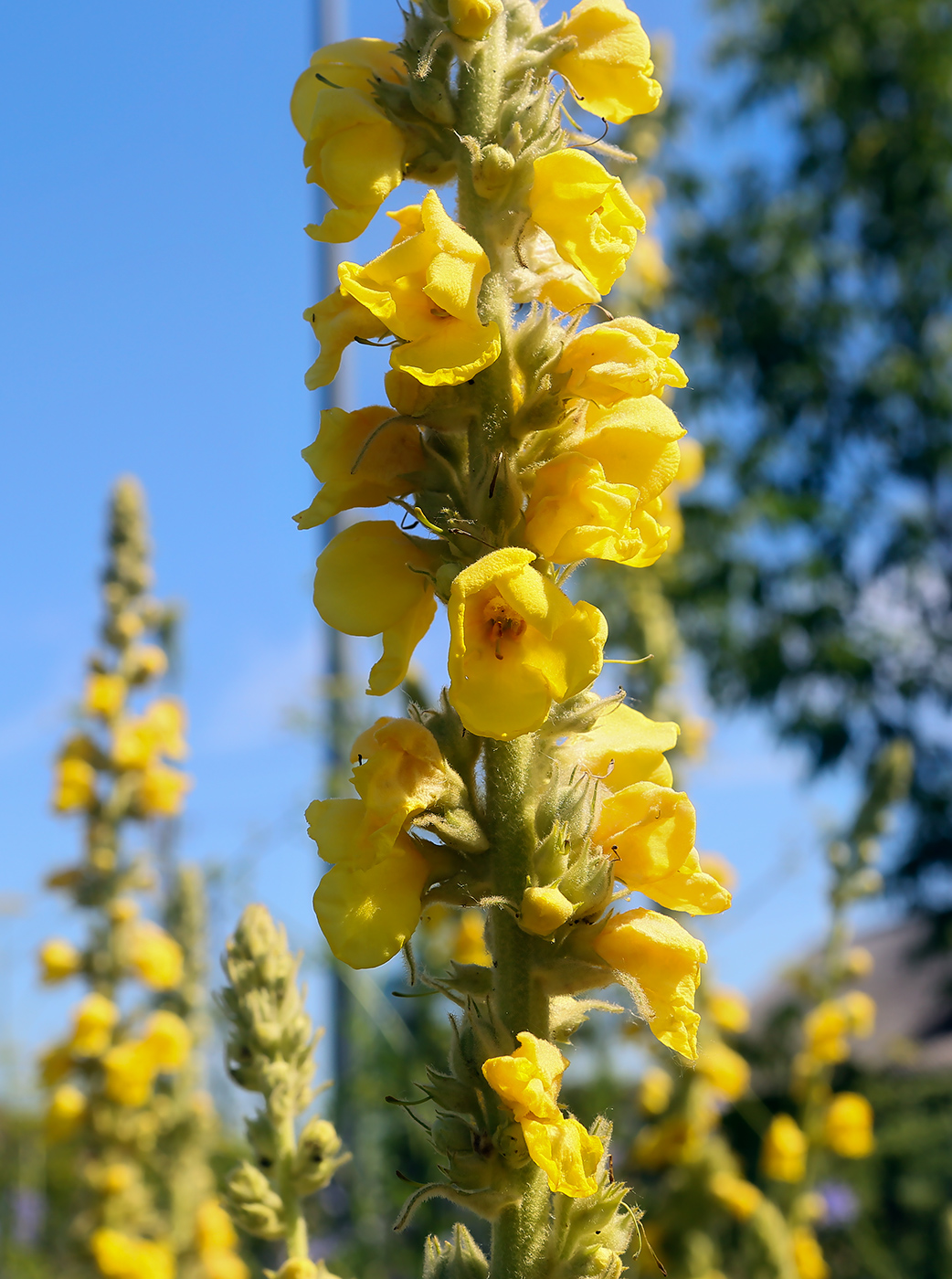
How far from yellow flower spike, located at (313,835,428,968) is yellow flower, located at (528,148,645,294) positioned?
0.83 m

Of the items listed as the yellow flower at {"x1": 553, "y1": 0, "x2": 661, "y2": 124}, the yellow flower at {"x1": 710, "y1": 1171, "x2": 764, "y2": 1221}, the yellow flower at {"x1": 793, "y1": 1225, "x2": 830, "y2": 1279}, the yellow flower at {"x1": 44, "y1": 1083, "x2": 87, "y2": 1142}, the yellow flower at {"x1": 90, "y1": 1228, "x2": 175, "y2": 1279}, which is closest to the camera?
the yellow flower at {"x1": 553, "y1": 0, "x2": 661, "y2": 124}

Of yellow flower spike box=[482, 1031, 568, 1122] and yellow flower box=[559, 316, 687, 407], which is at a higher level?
yellow flower box=[559, 316, 687, 407]

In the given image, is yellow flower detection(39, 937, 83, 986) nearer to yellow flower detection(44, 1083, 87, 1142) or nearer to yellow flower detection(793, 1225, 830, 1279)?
yellow flower detection(44, 1083, 87, 1142)

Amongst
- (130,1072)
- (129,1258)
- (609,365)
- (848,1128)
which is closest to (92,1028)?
(130,1072)

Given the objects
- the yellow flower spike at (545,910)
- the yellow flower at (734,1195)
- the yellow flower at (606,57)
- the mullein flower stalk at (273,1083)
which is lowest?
the yellow flower at (734,1195)

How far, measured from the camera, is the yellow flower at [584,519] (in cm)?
144

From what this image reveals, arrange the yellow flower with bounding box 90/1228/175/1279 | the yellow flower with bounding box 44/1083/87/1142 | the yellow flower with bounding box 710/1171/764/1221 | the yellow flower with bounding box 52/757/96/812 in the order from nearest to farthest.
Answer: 1. the yellow flower with bounding box 90/1228/175/1279
2. the yellow flower with bounding box 710/1171/764/1221
3. the yellow flower with bounding box 44/1083/87/1142
4. the yellow flower with bounding box 52/757/96/812

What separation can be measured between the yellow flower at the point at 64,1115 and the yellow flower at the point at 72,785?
1195 millimetres

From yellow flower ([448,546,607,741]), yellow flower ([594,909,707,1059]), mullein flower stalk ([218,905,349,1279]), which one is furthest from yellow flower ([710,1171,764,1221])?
yellow flower ([448,546,607,741])

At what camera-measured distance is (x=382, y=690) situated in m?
1.54

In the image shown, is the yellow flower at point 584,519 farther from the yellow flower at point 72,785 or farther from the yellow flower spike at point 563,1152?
the yellow flower at point 72,785

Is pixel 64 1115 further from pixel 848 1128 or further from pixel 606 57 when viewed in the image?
pixel 606 57

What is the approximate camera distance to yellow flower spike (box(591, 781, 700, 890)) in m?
1.51

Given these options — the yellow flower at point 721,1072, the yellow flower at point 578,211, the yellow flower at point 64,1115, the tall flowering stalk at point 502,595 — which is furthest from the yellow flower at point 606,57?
the yellow flower at point 64,1115
